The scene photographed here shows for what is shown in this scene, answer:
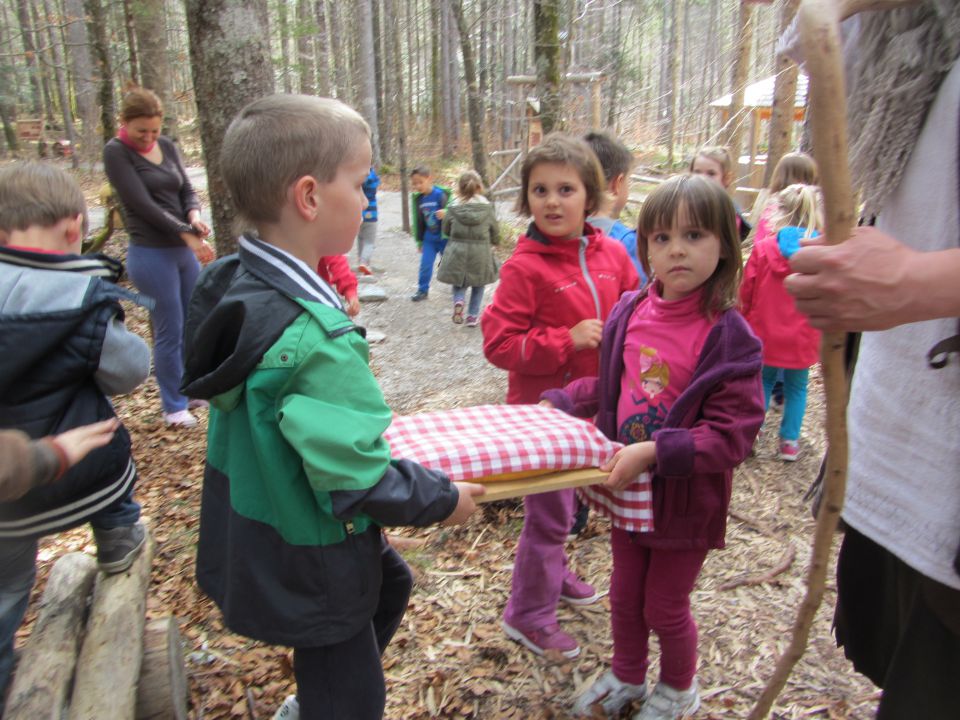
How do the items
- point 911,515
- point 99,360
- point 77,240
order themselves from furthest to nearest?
point 77,240
point 99,360
point 911,515

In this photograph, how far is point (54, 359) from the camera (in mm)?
2508

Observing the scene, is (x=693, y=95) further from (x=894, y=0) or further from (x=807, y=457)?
(x=894, y=0)

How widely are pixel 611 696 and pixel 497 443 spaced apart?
1.23 metres

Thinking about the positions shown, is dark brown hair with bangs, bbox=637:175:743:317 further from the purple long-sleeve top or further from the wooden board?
the wooden board

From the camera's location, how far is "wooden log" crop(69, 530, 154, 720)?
224 centimetres

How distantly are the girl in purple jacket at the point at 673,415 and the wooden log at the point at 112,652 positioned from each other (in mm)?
1690

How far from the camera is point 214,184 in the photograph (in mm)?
4543

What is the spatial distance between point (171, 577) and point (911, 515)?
3439 millimetres

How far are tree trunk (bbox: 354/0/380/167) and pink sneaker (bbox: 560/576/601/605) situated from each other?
16.3m

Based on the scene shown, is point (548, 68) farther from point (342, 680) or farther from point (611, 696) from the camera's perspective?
point (342, 680)

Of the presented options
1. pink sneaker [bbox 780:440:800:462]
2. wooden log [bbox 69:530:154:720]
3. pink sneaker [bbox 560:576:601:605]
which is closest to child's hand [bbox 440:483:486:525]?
wooden log [bbox 69:530:154:720]

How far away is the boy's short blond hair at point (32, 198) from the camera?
8.59 feet

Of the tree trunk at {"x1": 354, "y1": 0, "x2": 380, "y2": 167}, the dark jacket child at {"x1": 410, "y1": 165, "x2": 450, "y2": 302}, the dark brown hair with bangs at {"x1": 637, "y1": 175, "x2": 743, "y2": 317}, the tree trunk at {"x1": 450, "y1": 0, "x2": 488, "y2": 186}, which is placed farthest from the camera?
the tree trunk at {"x1": 354, "y1": 0, "x2": 380, "y2": 167}

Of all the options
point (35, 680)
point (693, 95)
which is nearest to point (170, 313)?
point (35, 680)
